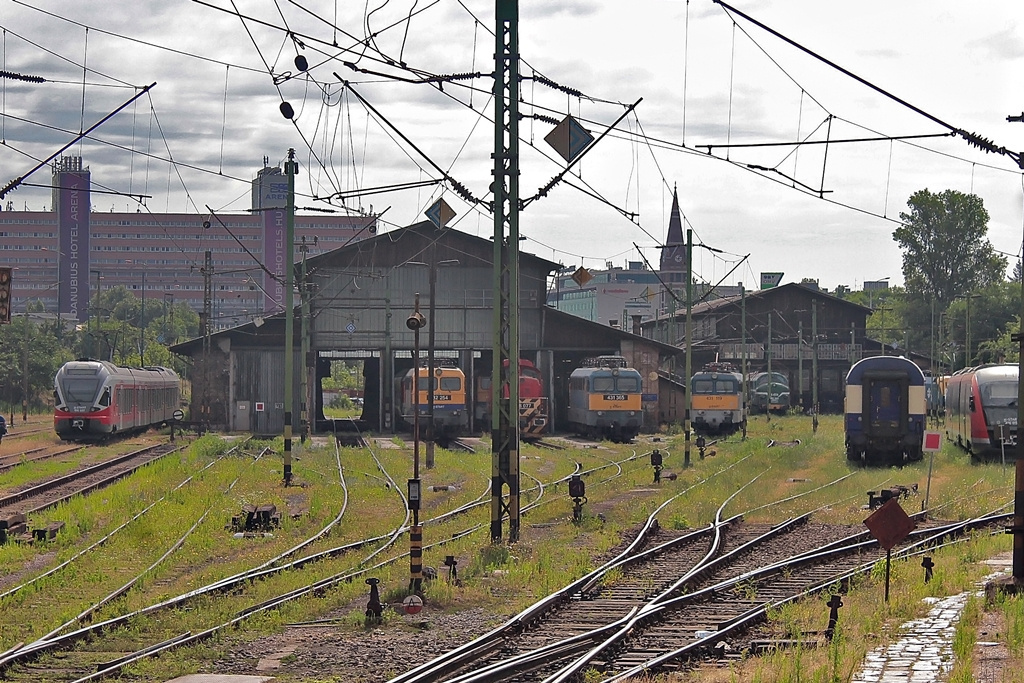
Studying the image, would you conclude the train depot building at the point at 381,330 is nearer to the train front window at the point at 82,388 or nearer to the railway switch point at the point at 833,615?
the train front window at the point at 82,388

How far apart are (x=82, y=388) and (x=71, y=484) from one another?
1673 centimetres

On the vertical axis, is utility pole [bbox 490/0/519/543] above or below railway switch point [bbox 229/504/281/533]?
above

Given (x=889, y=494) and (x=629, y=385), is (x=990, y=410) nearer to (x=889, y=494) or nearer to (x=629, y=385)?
(x=889, y=494)

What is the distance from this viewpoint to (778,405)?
8262 cm

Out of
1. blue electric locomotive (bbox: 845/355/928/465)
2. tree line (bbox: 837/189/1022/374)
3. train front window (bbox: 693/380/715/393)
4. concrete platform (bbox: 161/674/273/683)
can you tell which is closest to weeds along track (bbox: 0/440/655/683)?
concrete platform (bbox: 161/674/273/683)

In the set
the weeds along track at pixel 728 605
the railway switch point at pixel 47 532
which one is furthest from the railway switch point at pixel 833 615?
the railway switch point at pixel 47 532

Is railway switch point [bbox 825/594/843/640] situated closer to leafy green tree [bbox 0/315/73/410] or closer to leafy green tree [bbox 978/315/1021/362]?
leafy green tree [bbox 978/315/1021/362]

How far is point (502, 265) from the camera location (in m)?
22.0

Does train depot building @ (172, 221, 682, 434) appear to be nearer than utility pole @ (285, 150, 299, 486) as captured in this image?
No

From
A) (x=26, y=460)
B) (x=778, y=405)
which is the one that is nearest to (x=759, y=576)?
(x=26, y=460)

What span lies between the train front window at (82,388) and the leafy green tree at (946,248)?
7284 centimetres

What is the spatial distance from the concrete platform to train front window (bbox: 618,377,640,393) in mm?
44502

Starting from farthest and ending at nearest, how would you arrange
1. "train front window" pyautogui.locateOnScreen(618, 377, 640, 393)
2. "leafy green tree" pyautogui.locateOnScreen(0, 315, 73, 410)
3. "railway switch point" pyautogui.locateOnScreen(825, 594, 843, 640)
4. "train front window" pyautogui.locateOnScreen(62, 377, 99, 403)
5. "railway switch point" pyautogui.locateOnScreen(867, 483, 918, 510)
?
"leafy green tree" pyautogui.locateOnScreen(0, 315, 73, 410) → "train front window" pyautogui.locateOnScreen(618, 377, 640, 393) → "train front window" pyautogui.locateOnScreen(62, 377, 99, 403) → "railway switch point" pyautogui.locateOnScreen(867, 483, 918, 510) → "railway switch point" pyautogui.locateOnScreen(825, 594, 843, 640)

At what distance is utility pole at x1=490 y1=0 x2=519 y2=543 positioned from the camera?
21531 millimetres
